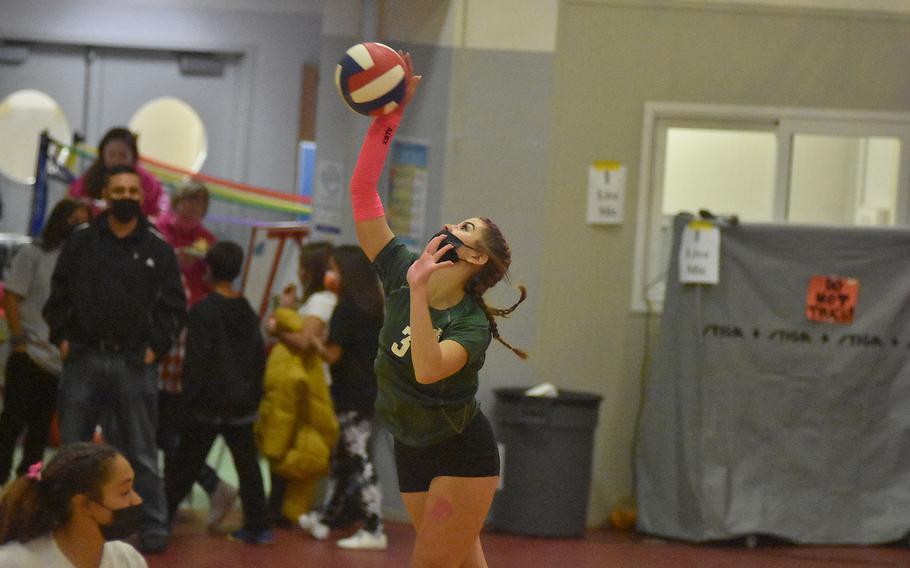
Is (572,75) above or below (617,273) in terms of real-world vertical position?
above

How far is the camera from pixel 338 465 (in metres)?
6.71

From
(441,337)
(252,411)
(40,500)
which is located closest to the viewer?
(40,500)

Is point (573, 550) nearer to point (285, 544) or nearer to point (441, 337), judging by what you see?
point (285, 544)

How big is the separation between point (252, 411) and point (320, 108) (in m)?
2.01

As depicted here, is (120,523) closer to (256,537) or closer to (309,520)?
(256,537)

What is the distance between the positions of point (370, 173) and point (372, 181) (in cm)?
4

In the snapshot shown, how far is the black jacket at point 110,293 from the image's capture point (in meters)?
5.89

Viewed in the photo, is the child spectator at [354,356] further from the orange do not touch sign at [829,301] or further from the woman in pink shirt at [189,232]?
the orange do not touch sign at [829,301]

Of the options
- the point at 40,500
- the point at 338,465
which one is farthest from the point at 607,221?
the point at 40,500

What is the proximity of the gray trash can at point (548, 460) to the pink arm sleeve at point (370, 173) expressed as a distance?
3.02m

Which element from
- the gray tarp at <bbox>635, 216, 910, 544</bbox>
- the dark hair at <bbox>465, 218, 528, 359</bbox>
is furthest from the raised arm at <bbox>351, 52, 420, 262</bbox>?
the gray tarp at <bbox>635, 216, 910, 544</bbox>

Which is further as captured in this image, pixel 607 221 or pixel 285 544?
pixel 607 221

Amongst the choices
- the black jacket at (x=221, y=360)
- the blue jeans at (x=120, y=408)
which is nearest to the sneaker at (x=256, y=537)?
the blue jeans at (x=120, y=408)

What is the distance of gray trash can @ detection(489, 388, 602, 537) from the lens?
22.5ft
